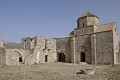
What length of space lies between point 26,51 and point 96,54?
12.0 m

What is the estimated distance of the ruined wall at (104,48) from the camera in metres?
26.0

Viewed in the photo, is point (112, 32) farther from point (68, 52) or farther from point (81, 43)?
point (68, 52)

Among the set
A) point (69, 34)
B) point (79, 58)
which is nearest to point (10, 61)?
point (79, 58)

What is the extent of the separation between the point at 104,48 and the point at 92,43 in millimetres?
2382

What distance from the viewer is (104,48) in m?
26.7

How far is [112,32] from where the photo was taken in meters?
25.8

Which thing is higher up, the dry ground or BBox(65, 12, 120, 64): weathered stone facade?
BBox(65, 12, 120, 64): weathered stone facade

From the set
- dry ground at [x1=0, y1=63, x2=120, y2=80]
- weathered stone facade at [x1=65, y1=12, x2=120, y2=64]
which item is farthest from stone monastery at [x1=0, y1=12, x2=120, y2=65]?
dry ground at [x1=0, y1=63, x2=120, y2=80]

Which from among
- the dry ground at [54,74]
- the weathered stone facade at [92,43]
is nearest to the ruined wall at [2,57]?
the dry ground at [54,74]

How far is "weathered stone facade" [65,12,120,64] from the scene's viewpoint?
86.1 feet

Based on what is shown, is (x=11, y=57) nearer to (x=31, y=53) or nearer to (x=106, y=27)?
(x=31, y=53)

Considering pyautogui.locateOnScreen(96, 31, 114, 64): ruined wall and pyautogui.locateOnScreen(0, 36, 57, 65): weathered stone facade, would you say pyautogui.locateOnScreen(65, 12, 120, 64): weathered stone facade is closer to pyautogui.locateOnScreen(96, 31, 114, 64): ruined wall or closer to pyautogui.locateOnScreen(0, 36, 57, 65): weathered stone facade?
pyautogui.locateOnScreen(96, 31, 114, 64): ruined wall

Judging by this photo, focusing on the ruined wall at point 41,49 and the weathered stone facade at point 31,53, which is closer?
the weathered stone facade at point 31,53

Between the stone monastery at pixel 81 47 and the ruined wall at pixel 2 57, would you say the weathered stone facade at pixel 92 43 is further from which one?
the ruined wall at pixel 2 57
